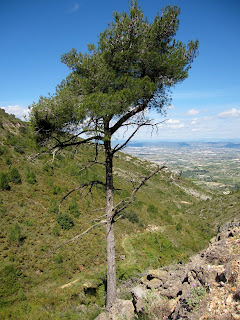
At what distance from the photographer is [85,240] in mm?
12984

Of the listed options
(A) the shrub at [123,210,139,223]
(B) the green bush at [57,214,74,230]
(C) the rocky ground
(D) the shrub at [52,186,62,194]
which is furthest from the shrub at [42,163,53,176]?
(C) the rocky ground

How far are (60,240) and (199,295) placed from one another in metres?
10.4

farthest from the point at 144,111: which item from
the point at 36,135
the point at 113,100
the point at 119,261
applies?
the point at 119,261

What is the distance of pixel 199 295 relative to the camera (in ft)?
11.9

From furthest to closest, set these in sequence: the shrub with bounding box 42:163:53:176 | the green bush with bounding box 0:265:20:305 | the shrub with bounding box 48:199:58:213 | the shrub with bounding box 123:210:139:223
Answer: the shrub with bounding box 42:163:53:176 < the shrub with bounding box 123:210:139:223 < the shrub with bounding box 48:199:58:213 < the green bush with bounding box 0:265:20:305

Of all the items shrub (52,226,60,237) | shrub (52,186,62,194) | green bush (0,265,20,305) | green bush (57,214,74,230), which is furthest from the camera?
shrub (52,186,62,194)

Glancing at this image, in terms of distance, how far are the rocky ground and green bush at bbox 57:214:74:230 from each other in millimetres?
8587

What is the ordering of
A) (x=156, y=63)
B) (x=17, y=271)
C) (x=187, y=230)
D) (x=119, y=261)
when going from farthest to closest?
1. (x=187, y=230)
2. (x=119, y=261)
3. (x=17, y=271)
4. (x=156, y=63)

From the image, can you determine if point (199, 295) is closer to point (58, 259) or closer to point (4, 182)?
point (58, 259)

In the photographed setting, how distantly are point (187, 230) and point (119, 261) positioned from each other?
974 cm

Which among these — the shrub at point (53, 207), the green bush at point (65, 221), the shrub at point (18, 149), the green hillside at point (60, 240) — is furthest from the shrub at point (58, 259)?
the shrub at point (18, 149)

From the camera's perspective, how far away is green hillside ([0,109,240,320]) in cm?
726

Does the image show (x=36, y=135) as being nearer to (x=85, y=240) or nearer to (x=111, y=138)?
(x=111, y=138)

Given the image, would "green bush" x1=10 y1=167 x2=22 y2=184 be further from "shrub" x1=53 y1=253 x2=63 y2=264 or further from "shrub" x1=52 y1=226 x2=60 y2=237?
"shrub" x1=53 y1=253 x2=63 y2=264
